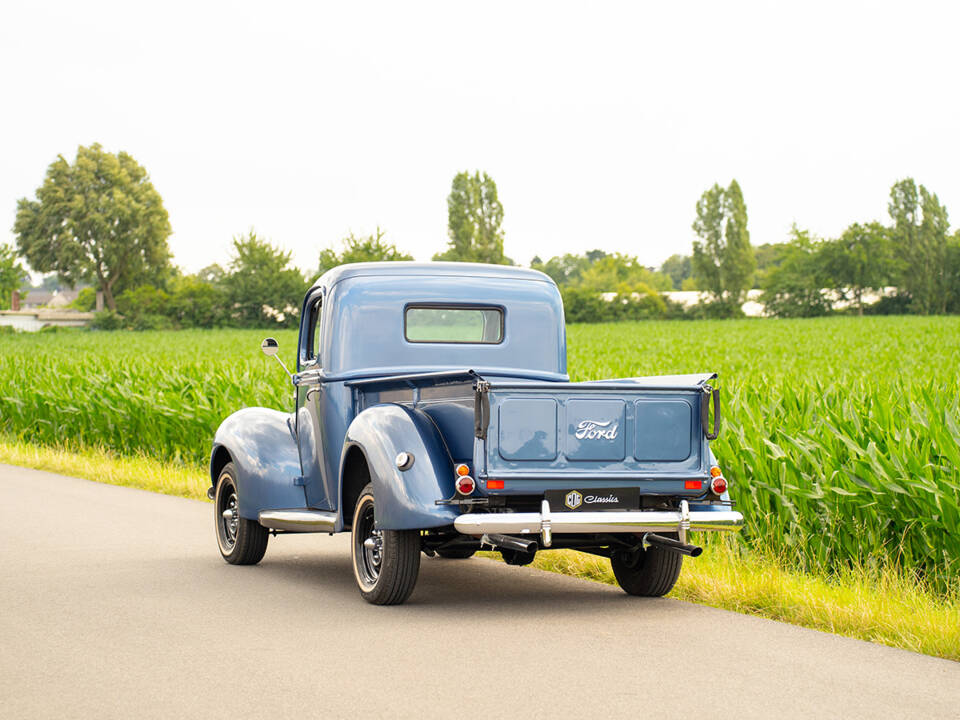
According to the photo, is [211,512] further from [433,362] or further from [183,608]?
[183,608]

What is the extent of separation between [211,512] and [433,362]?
4.91 meters

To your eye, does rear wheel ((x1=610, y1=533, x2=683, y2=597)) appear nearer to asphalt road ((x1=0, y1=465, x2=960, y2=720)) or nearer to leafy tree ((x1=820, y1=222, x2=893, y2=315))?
asphalt road ((x1=0, y1=465, x2=960, y2=720))

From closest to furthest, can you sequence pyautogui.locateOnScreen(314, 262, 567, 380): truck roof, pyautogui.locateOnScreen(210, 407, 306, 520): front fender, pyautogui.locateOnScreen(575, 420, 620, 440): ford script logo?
pyautogui.locateOnScreen(575, 420, 620, 440): ford script logo < pyautogui.locateOnScreen(314, 262, 567, 380): truck roof < pyautogui.locateOnScreen(210, 407, 306, 520): front fender

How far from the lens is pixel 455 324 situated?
10.2 meters

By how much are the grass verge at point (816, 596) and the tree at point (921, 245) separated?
110269mm

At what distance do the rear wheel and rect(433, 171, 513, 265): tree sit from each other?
362 ft

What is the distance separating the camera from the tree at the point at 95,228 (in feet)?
388

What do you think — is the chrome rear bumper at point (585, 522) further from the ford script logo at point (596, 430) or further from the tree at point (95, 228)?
the tree at point (95, 228)

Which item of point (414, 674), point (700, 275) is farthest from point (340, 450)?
point (700, 275)

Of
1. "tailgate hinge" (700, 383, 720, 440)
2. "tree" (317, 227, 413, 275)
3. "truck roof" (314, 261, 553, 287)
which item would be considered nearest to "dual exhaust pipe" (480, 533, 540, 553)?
"tailgate hinge" (700, 383, 720, 440)

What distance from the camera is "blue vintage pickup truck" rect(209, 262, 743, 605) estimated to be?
777 centimetres

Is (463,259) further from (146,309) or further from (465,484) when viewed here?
(465,484)

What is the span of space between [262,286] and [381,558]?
93.8 m

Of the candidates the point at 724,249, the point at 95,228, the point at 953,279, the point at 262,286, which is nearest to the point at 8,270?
the point at 95,228
